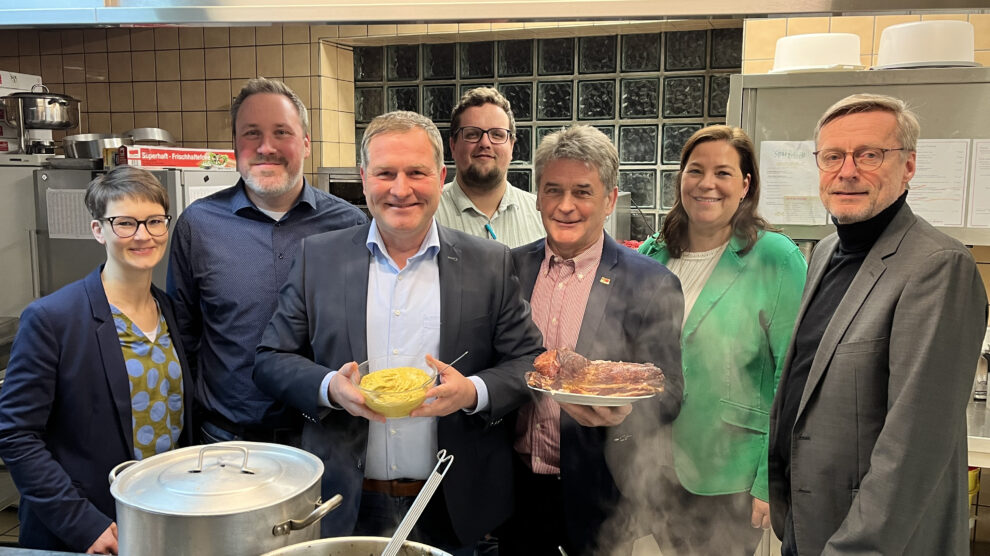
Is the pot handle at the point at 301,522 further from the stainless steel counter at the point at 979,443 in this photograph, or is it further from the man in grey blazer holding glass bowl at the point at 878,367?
the stainless steel counter at the point at 979,443

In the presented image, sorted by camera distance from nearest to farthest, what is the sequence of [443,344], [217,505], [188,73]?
[217,505]
[443,344]
[188,73]

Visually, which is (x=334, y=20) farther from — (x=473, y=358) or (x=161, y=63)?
(x=161, y=63)

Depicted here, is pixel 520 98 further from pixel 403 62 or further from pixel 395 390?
pixel 395 390

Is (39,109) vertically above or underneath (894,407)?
above

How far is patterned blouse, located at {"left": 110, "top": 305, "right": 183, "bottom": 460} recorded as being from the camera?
5.84 feet

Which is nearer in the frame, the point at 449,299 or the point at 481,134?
the point at 449,299

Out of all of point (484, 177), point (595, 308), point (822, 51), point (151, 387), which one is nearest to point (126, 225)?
point (151, 387)

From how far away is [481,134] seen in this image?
7.77ft

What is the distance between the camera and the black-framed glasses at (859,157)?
5.14 feet

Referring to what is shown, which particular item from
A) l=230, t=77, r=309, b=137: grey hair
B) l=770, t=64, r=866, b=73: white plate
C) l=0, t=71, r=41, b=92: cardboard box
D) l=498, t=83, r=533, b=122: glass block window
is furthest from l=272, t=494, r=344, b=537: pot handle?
l=0, t=71, r=41, b=92: cardboard box

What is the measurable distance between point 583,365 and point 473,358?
0.88ft

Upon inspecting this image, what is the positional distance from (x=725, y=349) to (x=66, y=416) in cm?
168

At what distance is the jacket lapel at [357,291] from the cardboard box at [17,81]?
13.0ft

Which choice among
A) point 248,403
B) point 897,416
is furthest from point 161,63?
point 897,416
